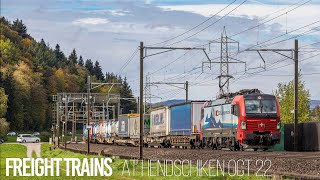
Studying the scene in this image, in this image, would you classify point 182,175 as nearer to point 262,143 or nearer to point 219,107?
point 262,143

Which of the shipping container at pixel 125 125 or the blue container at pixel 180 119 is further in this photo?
the shipping container at pixel 125 125

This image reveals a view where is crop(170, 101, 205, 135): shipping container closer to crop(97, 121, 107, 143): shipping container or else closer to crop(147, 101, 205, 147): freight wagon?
crop(147, 101, 205, 147): freight wagon

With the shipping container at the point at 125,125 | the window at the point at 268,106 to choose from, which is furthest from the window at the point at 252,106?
the shipping container at the point at 125,125

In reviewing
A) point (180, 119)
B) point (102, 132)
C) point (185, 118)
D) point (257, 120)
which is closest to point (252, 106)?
point (257, 120)

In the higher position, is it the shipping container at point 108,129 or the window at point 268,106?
the window at point 268,106

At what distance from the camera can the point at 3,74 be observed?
160000 millimetres

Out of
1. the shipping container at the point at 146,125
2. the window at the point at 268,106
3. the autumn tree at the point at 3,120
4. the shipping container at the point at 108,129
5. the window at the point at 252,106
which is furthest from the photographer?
the autumn tree at the point at 3,120

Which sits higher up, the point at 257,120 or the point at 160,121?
A: the point at 160,121

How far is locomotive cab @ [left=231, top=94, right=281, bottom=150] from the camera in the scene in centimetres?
4759

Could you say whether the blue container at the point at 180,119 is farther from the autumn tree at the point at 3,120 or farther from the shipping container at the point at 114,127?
the autumn tree at the point at 3,120

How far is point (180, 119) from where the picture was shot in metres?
65.1

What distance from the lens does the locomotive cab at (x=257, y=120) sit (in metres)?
47.6

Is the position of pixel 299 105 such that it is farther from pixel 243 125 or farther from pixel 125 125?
pixel 243 125

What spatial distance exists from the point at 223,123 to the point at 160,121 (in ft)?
73.5
